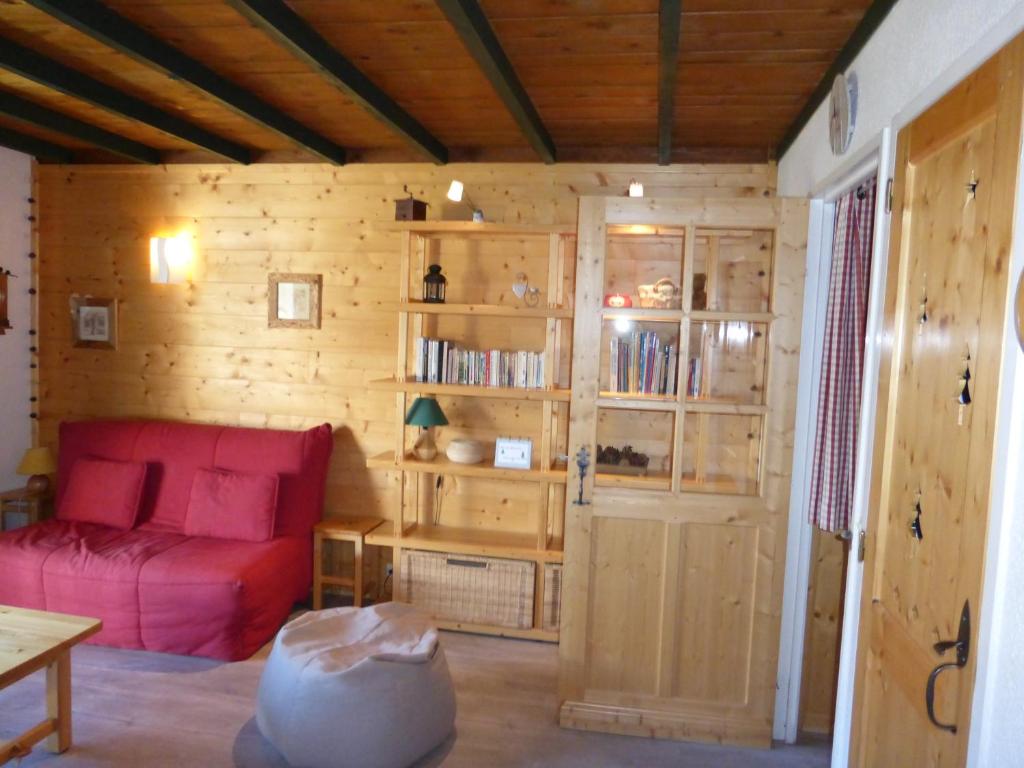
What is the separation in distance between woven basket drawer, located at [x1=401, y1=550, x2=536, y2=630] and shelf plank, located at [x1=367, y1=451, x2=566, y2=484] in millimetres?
460

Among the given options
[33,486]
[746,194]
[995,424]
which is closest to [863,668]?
[995,424]

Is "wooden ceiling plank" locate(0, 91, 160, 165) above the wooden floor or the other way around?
above

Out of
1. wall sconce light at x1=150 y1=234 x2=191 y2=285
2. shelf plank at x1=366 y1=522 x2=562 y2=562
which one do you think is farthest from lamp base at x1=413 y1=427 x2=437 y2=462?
wall sconce light at x1=150 y1=234 x2=191 y2=285

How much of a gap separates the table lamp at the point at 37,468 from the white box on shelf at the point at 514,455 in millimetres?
2741

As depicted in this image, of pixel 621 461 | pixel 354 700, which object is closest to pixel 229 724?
pixel 354 700

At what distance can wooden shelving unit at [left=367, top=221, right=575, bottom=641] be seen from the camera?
3.35m

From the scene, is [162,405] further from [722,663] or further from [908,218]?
[908,218]

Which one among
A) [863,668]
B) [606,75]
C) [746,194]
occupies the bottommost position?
[863,668]

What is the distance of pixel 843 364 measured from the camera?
2.34m

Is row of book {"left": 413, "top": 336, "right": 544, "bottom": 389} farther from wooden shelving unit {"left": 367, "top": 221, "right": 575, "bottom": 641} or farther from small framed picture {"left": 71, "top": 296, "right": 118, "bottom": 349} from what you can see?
small framed picture {"left": 71, "top": 296, "right": 118, "bottom": 349}

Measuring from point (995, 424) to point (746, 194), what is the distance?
8.31 feet

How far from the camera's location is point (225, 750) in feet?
8.07

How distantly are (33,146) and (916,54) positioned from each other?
4454mm

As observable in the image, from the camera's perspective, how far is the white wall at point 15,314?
3.98m
